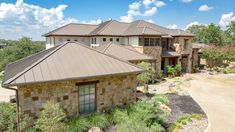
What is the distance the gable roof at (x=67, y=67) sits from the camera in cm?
1048

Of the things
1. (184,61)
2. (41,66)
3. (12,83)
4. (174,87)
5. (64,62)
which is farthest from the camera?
(184,61)

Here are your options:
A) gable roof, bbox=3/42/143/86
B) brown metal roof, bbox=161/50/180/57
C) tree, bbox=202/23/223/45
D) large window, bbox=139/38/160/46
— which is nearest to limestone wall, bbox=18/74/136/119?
gable roof, bbox=3/42/143/86

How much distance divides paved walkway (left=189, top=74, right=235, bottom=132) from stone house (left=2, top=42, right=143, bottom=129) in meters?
5.87

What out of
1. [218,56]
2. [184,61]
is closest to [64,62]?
[184,61]

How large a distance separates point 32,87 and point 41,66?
4.81ft

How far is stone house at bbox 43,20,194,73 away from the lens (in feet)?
87.1

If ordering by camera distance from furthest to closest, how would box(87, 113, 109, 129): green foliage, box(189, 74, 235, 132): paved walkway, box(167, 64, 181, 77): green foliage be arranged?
box(167, 64, 181, 77): green foliage, box(189, 74, 235, 132): paved walkway, box(87, 113, 109, 129): green foliage

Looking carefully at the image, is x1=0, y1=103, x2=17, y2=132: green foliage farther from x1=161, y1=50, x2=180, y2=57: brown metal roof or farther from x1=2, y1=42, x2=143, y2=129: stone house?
x1=161, y1=50, x2=180, y2=57: brown metal roof

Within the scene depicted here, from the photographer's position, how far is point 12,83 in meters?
9.60

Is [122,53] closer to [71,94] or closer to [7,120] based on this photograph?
[71,94]

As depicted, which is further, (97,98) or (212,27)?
(212,27)

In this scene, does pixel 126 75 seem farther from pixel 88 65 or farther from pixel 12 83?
pixel 12 83

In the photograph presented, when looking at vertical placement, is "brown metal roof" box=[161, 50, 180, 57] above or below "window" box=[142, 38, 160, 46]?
below

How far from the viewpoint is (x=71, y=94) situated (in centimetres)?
1176
